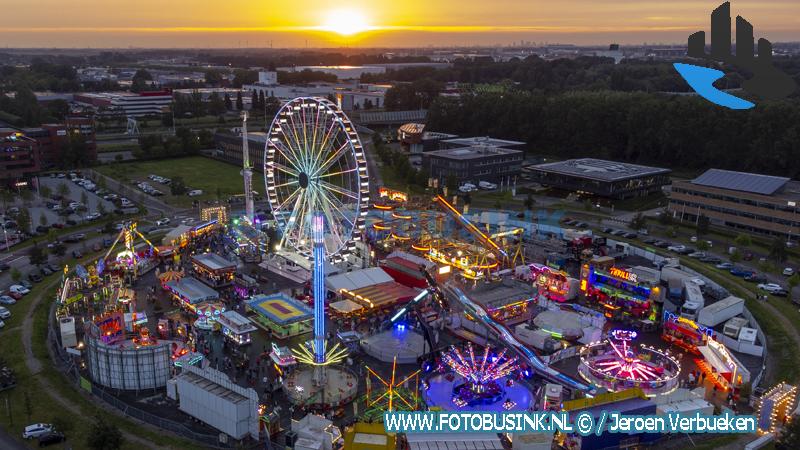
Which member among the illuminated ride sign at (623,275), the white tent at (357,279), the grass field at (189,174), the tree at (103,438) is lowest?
the tree at (103,438)

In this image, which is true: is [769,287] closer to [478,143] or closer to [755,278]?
[755,278]

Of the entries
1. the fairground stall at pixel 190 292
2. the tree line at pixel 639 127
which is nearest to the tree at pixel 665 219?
the tree line at pixel 639 127

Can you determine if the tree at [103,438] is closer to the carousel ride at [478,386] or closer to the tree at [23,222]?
the carousel ride at [478,386]

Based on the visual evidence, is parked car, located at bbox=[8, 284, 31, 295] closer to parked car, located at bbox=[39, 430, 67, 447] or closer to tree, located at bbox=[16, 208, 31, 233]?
tree, located at bbox=[16, 208, 31, 233]

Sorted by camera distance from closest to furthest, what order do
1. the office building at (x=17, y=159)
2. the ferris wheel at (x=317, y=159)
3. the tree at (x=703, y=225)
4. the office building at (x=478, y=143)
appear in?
the ferris wheel at (x=317, y=159)
the tree at (x=703, y=225)
the office building at (x=17, y=159)
the office building at (x=478, y=143)

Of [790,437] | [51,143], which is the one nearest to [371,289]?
[790,437]

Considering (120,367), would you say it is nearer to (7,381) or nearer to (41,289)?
(7,381)
